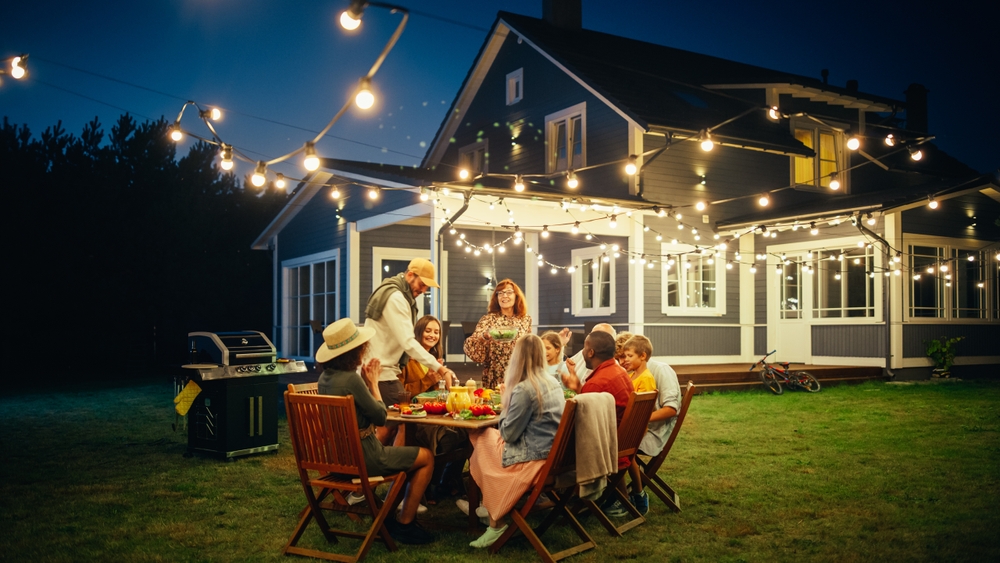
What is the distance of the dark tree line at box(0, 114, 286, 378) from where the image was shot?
18344 mm

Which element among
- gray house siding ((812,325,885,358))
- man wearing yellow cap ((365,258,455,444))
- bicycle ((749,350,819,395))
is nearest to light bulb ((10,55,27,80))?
man wearing yellow cap ((365,258,455,444))

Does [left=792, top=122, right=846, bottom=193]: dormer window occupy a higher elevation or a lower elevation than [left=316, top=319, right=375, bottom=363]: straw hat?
higher

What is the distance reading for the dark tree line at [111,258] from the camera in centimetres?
1834

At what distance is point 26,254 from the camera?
59.3 feet

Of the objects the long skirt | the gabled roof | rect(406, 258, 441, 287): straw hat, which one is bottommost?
the long skirt

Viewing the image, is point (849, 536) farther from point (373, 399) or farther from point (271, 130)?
point (271, 130)

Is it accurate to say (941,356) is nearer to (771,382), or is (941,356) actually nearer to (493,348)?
(771,382)

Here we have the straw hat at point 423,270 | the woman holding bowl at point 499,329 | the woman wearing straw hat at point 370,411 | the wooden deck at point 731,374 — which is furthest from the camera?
the wooden deck at point 731,374

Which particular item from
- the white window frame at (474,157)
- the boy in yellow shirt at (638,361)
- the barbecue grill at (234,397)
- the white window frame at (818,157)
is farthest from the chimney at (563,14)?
the boy in yellow shirt at (638,361)

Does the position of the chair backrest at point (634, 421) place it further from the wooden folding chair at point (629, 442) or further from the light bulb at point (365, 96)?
the light bulb at point (365, 96)

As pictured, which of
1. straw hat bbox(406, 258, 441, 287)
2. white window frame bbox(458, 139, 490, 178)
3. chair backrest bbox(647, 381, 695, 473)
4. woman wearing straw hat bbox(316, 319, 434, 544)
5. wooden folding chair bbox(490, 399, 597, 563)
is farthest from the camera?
white window frame bbox(458, 139, 490, 178)

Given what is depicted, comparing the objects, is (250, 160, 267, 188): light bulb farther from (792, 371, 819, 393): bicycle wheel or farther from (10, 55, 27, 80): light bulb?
(792, 371, 819, 393): bicycle wheel

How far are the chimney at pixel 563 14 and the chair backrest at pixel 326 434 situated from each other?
15604 mm

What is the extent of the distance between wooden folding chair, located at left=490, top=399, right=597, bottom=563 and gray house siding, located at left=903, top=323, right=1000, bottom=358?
37.6ft
